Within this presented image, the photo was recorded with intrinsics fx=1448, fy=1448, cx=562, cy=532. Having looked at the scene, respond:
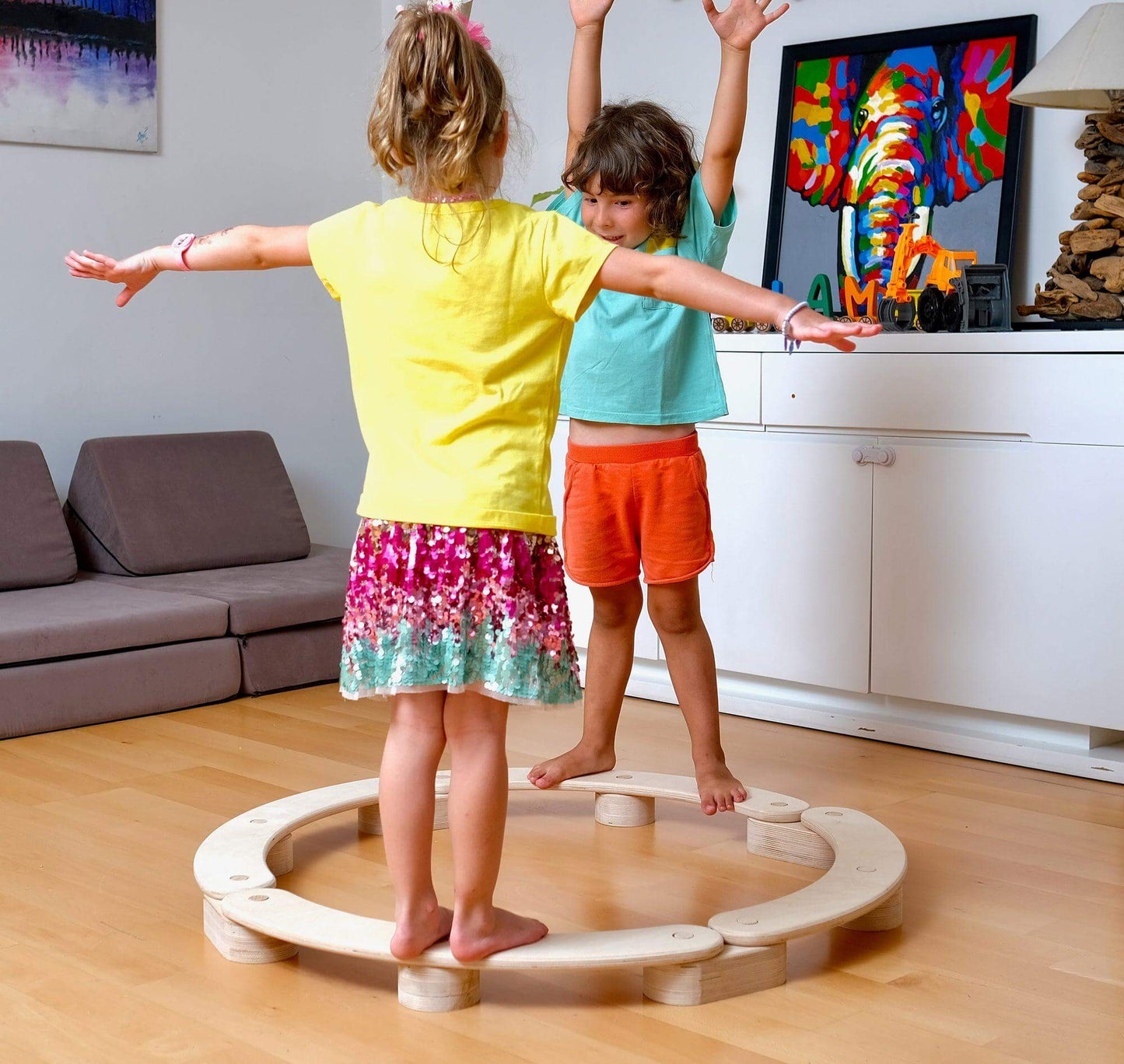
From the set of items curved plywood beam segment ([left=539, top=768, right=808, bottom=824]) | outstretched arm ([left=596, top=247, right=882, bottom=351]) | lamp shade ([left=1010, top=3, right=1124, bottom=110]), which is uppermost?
lamp shade ([left=1010, top=3, right=1124, bottom=110])

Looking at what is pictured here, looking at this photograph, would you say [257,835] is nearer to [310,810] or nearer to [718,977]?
[310,810]

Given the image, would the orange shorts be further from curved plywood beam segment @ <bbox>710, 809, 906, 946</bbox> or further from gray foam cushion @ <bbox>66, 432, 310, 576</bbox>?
→ gray foam cushion @ <bbox>66, 432, 310, 576</bbox>

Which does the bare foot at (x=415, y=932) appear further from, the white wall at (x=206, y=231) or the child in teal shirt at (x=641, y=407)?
the white wall at (x=206, y=231)

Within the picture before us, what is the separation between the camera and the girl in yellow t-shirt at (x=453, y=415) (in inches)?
63.1

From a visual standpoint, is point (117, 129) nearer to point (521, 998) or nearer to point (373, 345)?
point (373, 345)

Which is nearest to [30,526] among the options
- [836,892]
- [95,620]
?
[95,620]

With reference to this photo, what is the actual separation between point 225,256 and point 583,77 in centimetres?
88

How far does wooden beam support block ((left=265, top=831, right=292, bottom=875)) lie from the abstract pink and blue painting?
2364 mm

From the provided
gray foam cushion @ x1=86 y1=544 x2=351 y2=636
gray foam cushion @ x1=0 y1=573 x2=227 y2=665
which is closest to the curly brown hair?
gray foam cushion @ x1=86 y1=544 x2=351 y2=636

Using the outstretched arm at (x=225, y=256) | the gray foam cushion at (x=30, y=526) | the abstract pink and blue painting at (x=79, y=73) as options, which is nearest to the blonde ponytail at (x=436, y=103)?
the outstretched arm at (x=225, y=256)

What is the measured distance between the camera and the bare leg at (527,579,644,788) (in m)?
2.49

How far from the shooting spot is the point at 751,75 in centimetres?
378

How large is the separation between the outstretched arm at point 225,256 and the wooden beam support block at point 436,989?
852mm

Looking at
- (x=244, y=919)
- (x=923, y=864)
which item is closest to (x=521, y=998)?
(x=244, y=919)
